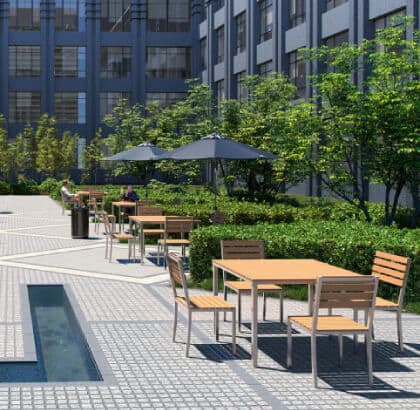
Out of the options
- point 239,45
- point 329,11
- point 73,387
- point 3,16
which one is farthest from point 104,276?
point 3,16

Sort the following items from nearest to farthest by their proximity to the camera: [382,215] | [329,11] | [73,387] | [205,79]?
[73,387] → [382,215] → [329,11] → [205,79]

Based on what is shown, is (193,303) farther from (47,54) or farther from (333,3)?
(47,54)

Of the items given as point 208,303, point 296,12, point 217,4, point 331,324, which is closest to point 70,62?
point 217,4

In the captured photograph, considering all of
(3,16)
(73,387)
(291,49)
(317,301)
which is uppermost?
(3,16)

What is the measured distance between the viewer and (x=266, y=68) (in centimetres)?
4572

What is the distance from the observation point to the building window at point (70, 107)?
67562mm

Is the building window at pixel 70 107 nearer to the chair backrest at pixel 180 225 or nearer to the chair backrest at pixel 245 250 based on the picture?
the chair backrest at pixel 180 225

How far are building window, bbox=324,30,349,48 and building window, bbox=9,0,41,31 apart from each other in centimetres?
3742

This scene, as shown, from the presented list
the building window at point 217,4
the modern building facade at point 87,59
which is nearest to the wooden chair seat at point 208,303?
the building window at point 217,4

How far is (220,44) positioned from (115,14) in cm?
1576

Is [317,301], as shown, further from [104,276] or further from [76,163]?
[76,163]

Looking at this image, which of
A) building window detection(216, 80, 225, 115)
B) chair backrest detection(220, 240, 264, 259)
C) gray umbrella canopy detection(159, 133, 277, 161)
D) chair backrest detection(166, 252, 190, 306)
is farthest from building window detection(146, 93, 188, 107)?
chair backrest detection(166, 252, 190, 306)

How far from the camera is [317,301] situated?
781 centimetres

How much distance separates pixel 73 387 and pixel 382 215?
1778 centimetres
